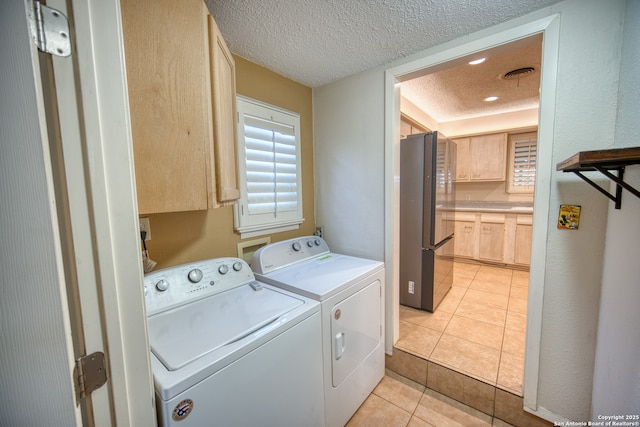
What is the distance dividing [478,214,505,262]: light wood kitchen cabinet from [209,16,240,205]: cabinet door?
3.96 meters

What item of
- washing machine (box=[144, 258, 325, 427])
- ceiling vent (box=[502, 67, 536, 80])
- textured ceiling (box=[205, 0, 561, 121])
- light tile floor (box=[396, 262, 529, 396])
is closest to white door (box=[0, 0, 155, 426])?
washing machine (box=[144, 258, 325, 427])

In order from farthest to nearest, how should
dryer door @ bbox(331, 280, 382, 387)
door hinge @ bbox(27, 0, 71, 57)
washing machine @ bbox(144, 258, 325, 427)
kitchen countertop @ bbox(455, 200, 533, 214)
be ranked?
kitchen countertop @ bbox(455, 200, 533, 214), dryer door @ bbox(331, 280, 382, 387), washing machine @ bbox(144, 258, 325, 427), door hinge @ bbox(27, 0, 71, 57)

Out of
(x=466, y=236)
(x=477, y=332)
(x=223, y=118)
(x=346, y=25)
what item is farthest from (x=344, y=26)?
(x=466, y=236)

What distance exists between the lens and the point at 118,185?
1.94 feet

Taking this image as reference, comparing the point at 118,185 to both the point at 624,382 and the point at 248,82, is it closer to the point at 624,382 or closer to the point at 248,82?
the point at 248,82

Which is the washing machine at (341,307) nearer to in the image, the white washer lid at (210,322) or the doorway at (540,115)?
the white washer lid at (210,322)

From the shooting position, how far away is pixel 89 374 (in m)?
0.56

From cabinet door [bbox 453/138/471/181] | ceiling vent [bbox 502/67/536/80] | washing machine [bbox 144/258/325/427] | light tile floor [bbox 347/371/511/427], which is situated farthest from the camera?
cabinet door [bbox 453/138/471/181]

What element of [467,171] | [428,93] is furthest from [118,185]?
[467,171]

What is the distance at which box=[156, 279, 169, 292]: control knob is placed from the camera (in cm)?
120

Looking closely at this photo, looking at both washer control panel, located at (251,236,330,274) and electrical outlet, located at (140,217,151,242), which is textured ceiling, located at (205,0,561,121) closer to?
electrical outlet, located at (140,217,151,242)

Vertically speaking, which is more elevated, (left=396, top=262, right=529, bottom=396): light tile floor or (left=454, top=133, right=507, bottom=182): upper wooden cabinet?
(left=454, top=133, right=507, bottom=182): upper wooden cabinet

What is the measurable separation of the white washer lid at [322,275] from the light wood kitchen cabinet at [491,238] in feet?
9.66

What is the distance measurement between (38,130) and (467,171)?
4901 mm
